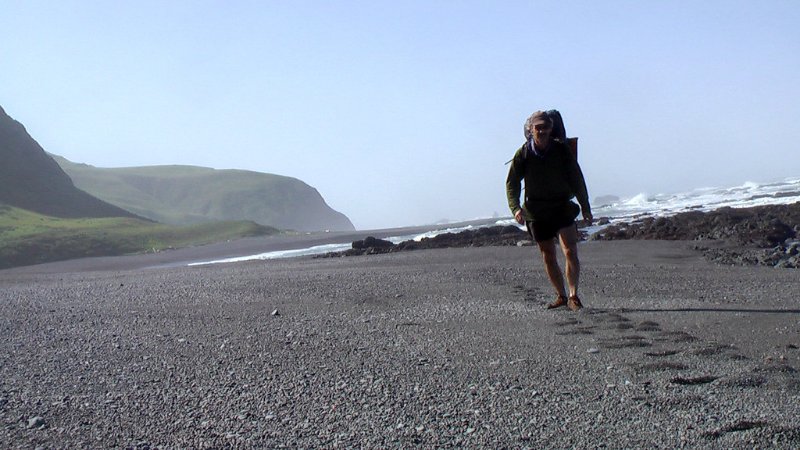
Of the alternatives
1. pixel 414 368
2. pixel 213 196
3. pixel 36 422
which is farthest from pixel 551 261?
pixel 213 196

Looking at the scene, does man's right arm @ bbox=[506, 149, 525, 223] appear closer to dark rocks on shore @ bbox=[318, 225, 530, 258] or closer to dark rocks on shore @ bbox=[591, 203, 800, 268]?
dark rocks on shore @ bbox=[591, 203, 800, 268]

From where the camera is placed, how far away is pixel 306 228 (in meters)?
115

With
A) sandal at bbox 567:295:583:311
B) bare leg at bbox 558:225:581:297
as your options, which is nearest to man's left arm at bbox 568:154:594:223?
bare leg at bbox 558:225:581:297

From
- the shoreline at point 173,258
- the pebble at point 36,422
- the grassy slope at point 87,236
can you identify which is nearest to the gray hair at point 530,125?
the pebble at point 36,422

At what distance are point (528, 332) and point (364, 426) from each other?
10.1 feet

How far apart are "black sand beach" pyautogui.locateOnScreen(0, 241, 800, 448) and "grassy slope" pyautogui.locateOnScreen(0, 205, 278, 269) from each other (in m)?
26.7

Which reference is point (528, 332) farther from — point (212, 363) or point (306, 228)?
point (306, 228)

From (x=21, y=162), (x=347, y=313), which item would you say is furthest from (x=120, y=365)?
(x=21, y=162)

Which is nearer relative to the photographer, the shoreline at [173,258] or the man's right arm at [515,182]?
the man's right arm at [515,182]

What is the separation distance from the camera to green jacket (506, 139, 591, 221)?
8820mm

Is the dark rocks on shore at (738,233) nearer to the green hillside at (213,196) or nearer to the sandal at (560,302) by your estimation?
the sandal at (560,302)

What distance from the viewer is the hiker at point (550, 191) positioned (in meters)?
8.80

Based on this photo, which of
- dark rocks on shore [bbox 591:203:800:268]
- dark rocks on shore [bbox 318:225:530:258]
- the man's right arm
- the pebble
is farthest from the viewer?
dark rocks on shore [bbox 318:225:530:258]

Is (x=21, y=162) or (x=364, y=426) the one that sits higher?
(x=21, y=162)
